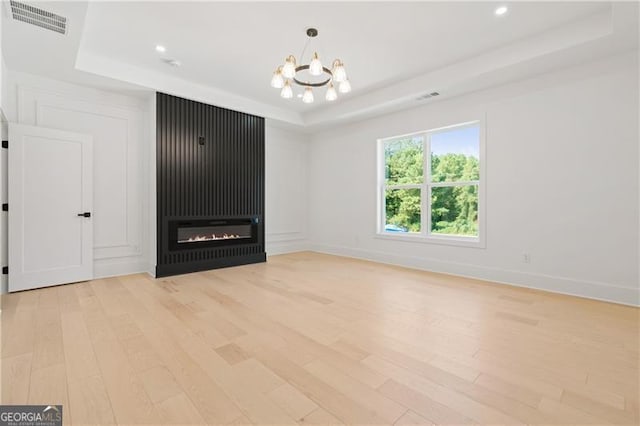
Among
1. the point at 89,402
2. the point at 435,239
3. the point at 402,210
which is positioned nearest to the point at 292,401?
the point at 89,402

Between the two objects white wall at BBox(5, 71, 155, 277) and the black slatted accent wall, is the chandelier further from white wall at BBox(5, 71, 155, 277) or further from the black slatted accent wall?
white wall at BBox(5, 71, 155, 277)

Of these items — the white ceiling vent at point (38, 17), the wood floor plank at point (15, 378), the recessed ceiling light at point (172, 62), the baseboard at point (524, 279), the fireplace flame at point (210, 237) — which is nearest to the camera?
the wood floor plank at point (15, 378)

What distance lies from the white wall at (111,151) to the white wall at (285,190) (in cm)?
239

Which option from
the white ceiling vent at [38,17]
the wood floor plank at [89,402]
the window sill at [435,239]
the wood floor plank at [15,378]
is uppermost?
the white ceiling vent at [38,17]

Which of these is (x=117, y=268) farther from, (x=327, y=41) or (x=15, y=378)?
(x=327, y=41)

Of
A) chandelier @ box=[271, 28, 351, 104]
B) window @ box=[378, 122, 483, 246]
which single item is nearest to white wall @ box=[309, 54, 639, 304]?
window @ box=[378, 122, 483, 246]

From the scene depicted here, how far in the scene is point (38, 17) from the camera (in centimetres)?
280

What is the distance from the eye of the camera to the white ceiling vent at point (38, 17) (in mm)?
2681

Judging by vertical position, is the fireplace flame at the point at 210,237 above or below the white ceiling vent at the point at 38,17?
below

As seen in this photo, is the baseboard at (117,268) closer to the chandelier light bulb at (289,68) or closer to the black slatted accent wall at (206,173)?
the black slatted accent wall at (206,173)

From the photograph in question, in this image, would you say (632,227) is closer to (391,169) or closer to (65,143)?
(391,169)

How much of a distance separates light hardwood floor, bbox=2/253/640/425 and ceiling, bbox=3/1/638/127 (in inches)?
112

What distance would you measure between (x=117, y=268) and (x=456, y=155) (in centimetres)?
572

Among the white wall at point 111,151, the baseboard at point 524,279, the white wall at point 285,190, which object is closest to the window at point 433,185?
the baseboard at point 524,279
